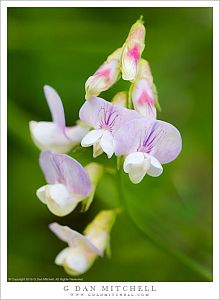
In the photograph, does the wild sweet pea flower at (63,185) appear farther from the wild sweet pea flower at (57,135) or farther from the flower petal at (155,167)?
the flower petal at (155,167)

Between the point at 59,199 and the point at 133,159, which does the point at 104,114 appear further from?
the point at 59,199

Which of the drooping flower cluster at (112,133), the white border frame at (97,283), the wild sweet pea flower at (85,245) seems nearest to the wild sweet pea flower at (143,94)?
the drooping flower cluster at (112,133)

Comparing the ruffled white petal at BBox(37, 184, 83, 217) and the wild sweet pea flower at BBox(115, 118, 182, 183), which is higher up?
the wild sweet pea flower at BBox(115, 118, 182, 183)

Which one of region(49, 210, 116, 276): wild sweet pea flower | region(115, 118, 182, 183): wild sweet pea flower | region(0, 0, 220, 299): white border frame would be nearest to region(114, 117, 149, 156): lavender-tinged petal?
region(115, 118, 182, 183): wild sweet pea flower

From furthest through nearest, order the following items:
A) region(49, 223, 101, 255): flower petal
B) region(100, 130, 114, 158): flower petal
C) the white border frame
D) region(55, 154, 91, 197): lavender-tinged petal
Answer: the white border frame < region(49, 223, 101, 255): flower petal < region(55, 154, 91, 197): lavender-tinged petal < region(100, 130, 114, 158): flower petal

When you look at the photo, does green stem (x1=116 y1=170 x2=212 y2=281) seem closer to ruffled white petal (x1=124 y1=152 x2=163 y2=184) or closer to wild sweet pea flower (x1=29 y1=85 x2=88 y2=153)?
ruffled white petal (x1=124 y1=152 x2=163 y2=184)

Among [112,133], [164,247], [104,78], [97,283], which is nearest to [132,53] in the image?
[104,78]
